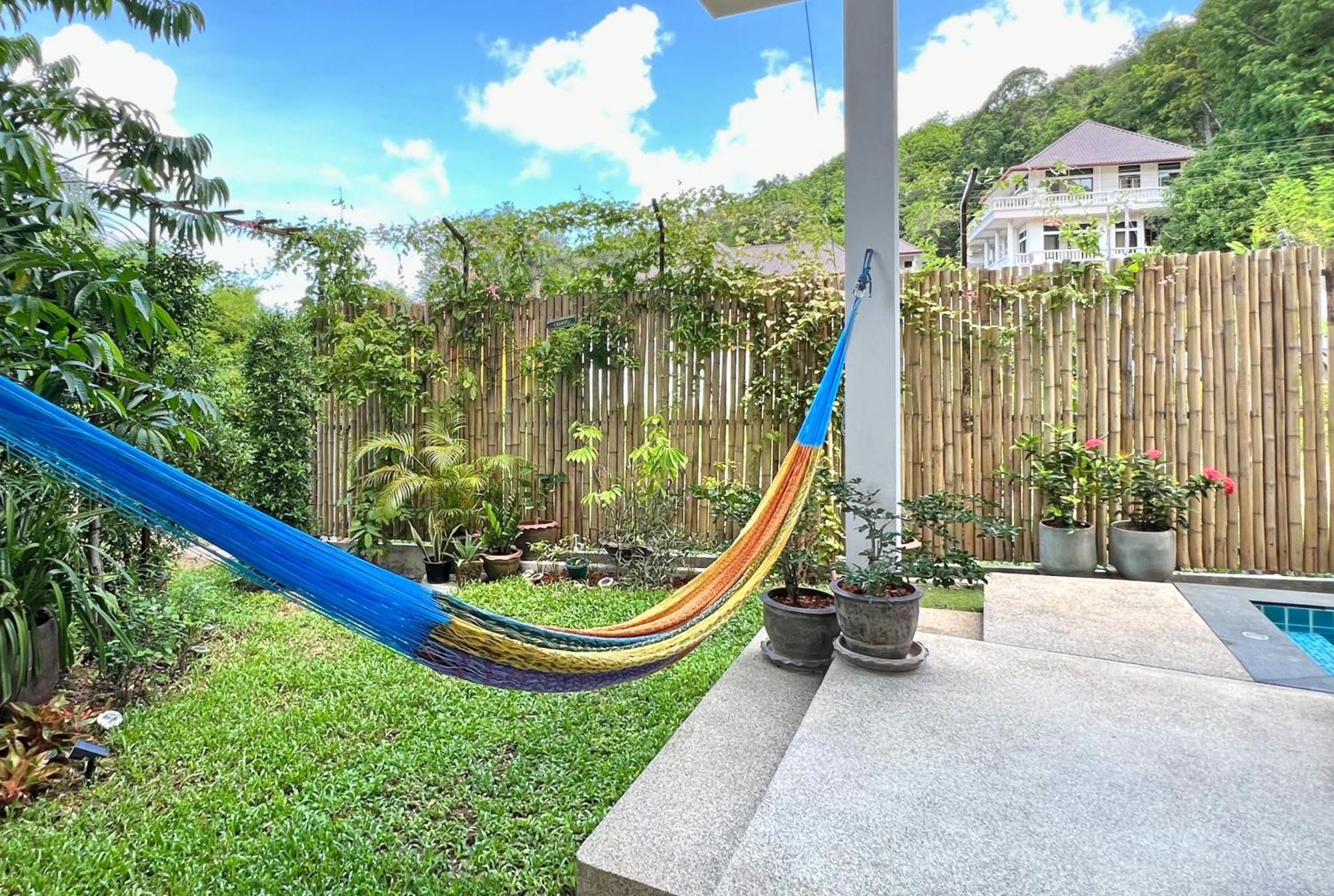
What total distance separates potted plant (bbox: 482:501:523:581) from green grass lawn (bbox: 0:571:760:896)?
4.00 feet

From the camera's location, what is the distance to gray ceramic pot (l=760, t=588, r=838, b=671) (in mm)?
2068

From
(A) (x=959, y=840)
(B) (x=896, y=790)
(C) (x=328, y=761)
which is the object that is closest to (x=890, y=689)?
(B) (x=896, y=790)

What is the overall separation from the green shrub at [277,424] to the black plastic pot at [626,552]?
1988 millimetres

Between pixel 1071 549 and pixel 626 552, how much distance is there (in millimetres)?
2341

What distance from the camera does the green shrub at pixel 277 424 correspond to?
3.89 metres

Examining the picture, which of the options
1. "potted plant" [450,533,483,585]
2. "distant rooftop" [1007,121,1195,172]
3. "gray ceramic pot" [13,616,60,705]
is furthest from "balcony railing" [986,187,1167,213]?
"gray ceramic pot" [13,616,60,705]

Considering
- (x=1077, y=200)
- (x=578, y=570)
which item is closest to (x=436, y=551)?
(x=578, y=570)

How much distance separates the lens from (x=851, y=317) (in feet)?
7.11

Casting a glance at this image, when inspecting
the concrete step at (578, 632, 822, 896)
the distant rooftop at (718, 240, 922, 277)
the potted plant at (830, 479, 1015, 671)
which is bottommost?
the concrete step at (578, 632, 822, 896)

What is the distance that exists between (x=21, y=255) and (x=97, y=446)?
1392mm

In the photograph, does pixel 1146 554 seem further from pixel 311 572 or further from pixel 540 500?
pixel 311 572

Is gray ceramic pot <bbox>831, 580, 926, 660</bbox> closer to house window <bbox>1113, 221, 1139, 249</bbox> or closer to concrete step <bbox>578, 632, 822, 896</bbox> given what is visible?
concrete step <bbox>578, 632, 822, 896</bbox>

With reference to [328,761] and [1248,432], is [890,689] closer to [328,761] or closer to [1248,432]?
[328,761]

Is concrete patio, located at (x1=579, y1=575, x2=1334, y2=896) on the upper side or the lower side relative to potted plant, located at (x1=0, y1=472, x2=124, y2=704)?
lower
